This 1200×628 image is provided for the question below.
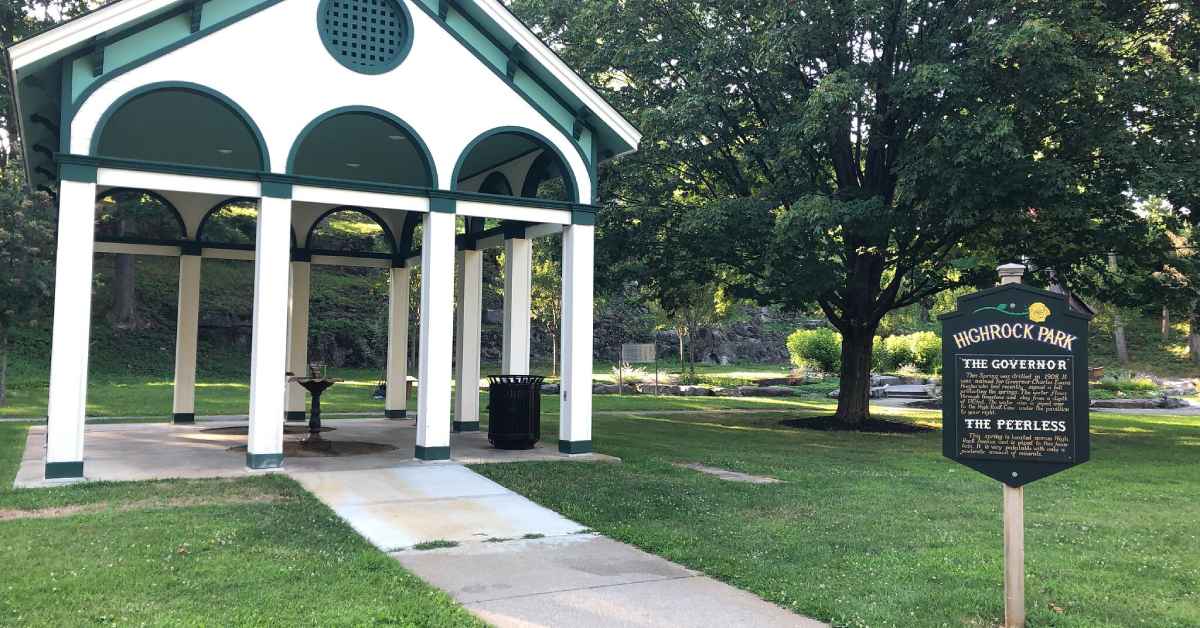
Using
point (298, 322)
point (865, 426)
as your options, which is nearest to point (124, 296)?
point (298, 322)

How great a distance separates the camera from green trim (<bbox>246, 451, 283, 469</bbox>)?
1061cm

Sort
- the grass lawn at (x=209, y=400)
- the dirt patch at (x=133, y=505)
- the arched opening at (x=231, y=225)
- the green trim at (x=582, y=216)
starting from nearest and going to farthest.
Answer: the dirt patch at (x=133, y=505) → the green trim at (x=582, y=216) → the grass lawn at (x=209, y=400) → the arched opening at (x=231, y=225)

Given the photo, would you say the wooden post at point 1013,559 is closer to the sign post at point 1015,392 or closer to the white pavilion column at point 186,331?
the sign post at point 1015,392

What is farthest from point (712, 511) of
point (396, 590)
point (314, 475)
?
point (314, 475)

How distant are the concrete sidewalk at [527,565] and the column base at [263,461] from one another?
1008 millimetres

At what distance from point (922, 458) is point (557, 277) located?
69.0 ft

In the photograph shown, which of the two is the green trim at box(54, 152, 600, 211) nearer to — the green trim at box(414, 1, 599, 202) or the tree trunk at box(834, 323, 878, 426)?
the green trim at box(414, 1, 599, 202)

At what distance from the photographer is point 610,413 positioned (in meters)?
22.5

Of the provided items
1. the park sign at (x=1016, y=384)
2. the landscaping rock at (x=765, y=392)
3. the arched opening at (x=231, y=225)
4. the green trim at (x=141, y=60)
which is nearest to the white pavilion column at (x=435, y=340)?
the green trim at (x=141, y=60)

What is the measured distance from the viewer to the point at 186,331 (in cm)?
1625

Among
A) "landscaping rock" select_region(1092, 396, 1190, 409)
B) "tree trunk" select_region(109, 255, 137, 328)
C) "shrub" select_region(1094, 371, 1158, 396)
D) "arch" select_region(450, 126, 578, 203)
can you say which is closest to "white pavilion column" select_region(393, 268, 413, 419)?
"arch" select_region(450, 126, 578, 203)

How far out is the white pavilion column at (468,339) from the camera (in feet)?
49.9

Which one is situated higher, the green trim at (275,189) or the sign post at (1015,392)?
the green trim at (275,189)

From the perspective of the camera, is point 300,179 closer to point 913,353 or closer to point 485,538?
point 485,538
